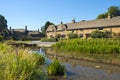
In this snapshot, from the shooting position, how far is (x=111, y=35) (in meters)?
50.3

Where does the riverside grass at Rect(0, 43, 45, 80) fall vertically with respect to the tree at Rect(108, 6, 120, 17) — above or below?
below

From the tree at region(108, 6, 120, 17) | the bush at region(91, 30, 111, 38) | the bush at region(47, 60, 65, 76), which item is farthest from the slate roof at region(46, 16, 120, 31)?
the bush at region(47, 60, 65, 76)

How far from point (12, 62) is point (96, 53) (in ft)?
61.9

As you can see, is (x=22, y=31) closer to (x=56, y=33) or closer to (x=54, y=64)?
(x=56, y=33)

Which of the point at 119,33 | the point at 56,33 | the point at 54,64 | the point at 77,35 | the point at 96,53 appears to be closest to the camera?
the point at 54,64

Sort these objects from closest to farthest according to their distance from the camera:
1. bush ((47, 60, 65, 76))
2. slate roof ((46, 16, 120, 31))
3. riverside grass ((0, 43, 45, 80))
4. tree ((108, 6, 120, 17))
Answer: riverside grass ((0, 43, 45, 80))
bush ((47, 60, 65, 76))
slate roof ((46, 16, 120, 31))
tree ((108, 6, 120, 17))

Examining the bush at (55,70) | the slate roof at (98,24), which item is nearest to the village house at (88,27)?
the slate roof at (98,24)

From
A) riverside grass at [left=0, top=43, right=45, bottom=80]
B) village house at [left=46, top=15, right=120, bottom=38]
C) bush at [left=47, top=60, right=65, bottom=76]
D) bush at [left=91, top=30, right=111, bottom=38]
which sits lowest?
bush at [left=47, top=60, right=65, bottom=76]

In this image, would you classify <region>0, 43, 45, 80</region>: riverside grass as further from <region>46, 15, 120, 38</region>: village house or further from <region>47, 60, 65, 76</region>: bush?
<region>46, 15, 120, 38</region>: village house

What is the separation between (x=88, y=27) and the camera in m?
58.1

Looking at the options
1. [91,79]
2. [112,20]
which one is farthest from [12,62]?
[112,20]

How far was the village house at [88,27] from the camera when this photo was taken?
50.7 m

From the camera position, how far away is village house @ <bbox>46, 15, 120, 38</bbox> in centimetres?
5072

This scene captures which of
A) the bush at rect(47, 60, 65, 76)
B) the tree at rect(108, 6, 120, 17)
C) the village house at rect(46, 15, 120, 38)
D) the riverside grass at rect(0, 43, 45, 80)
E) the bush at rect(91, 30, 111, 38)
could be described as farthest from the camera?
the tree at rect(108, 6, 120, 17)
